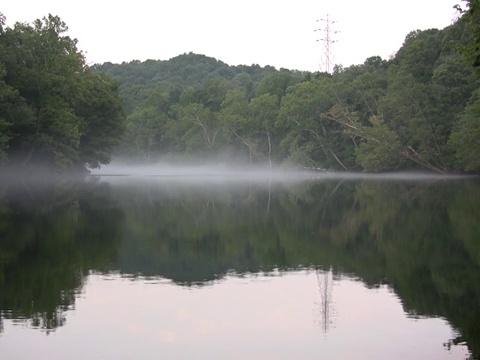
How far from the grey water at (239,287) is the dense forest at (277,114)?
595 centimetres

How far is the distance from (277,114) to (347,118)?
1654 cm

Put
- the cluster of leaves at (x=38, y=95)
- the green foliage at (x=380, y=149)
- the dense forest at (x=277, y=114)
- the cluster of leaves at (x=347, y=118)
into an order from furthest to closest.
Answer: the green foliage at (x=380, y=149)
the cluster of leaves at (x=347, y=118)
the dense forest at (x=277, y=114)
the cluster of leaves at (x=38, y=95)

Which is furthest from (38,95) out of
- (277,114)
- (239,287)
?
(239,287)

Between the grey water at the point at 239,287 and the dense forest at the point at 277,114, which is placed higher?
the dense forest at the point at 277,114

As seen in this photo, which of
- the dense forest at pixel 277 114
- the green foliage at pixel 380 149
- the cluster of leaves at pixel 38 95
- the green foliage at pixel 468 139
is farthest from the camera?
the green foliage at pixel 380 149

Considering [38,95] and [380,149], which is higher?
[38,95]

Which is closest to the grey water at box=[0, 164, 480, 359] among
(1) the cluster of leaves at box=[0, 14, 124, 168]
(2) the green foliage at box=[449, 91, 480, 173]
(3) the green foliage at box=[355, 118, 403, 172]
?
(1) the cluster of leaves at box=[0, 14, 124, 168]

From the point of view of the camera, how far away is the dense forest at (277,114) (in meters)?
55.1

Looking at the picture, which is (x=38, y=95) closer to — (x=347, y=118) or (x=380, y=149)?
(x=380, y=149)

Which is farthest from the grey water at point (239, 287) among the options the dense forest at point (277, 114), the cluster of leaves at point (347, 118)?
the cluster of leaves at point (347, 118)

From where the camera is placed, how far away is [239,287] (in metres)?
11.5

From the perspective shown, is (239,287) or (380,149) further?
(380,149)

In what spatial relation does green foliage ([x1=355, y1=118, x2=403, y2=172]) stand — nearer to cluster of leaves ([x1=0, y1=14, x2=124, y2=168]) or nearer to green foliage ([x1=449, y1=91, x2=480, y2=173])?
green foliage ([x1=449, y1=91, x2=480, y2=173])

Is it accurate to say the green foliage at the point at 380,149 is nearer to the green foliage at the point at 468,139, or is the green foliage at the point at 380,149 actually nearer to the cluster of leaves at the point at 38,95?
the green foliage at the point at 468,139
